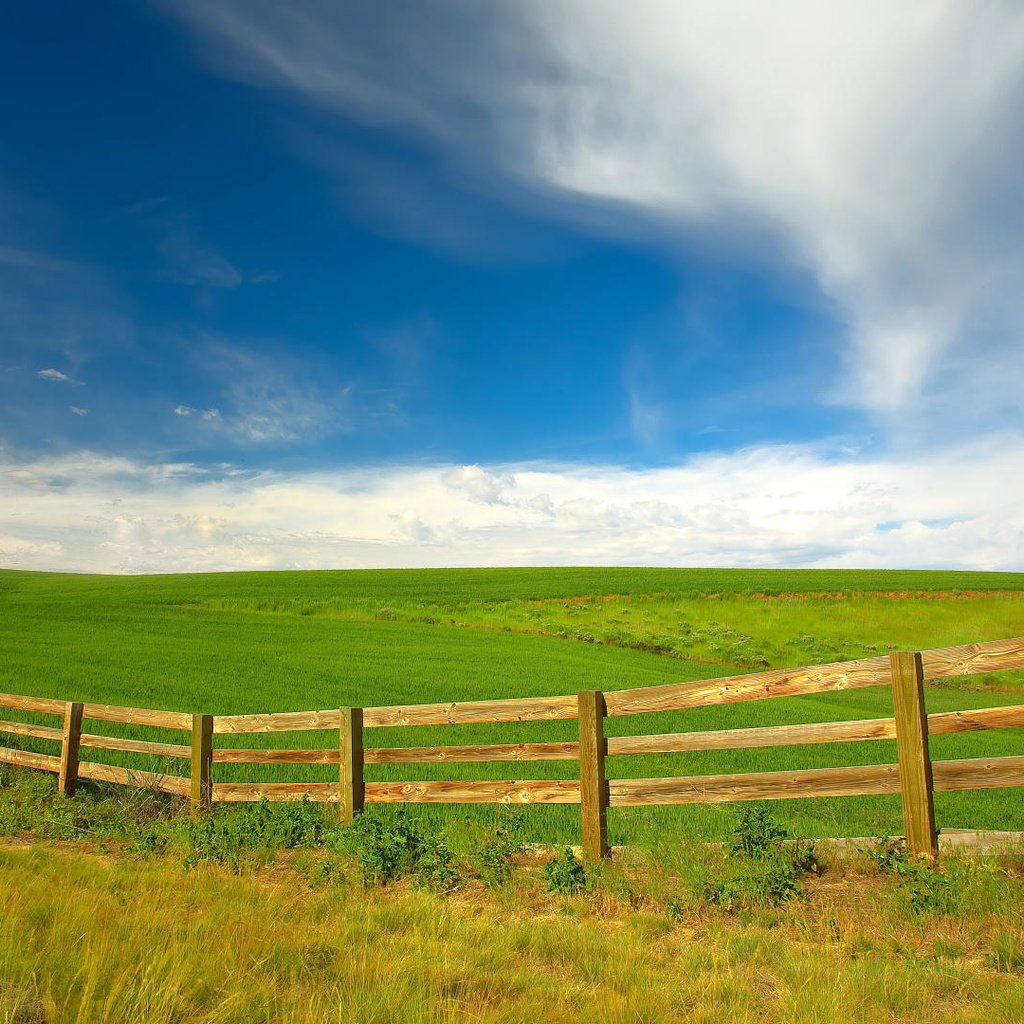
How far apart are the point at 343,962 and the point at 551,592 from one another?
161ft

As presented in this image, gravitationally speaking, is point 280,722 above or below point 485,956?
above

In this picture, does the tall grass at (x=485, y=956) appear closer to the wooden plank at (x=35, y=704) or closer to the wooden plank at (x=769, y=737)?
the wooden plank at (x=769, y=737)

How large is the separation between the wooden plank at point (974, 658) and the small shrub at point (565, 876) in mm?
3314

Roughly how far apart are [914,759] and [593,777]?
2.68 meters

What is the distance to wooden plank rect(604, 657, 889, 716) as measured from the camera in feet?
21.0

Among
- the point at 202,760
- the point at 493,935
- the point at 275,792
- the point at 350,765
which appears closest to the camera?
the point at 493,935

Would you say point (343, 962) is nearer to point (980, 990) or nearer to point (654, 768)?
point (980, 990)

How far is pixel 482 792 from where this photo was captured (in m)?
7.79

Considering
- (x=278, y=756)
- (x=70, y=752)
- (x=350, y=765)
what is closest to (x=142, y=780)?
(x=70, y=752)

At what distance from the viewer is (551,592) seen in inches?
2085

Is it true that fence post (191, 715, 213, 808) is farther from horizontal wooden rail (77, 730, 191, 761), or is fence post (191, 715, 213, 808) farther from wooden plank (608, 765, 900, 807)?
wooden plank (608, 765, 900, 807)

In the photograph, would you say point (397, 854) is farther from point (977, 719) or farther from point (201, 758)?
point (977, 719)

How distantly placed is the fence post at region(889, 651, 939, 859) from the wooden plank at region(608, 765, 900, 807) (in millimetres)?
160

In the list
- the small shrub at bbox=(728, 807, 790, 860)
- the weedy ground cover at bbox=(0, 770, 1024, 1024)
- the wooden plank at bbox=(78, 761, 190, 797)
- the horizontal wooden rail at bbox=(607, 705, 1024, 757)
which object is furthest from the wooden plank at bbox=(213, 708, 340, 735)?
the small shrub at bbox=(728, 807, 790, 860)
